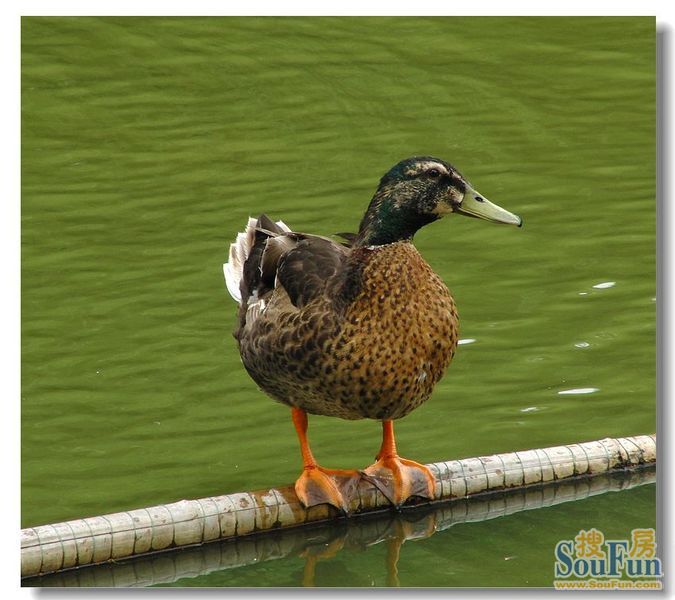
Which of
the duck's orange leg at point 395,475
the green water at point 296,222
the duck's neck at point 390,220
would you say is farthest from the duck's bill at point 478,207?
the green water at point 296,222

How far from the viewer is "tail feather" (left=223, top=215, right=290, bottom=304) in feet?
24.0

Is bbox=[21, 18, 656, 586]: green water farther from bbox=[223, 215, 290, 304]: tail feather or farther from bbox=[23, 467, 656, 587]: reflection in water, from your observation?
bbox=[223, 215, 290, 304]: tail feather

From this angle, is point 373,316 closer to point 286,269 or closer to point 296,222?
point 286,269

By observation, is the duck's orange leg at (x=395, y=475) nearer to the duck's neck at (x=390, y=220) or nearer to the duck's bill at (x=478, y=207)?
the duck's neck at (x=390, y=220)

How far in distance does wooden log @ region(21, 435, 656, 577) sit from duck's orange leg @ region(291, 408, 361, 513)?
0.04 metres

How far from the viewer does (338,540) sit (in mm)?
6703

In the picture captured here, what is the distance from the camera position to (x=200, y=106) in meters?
9.09

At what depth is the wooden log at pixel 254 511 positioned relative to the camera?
625 cm

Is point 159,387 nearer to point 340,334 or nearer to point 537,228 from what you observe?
point 340,334

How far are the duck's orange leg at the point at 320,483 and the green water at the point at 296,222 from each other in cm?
27

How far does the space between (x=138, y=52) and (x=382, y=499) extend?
2730mm

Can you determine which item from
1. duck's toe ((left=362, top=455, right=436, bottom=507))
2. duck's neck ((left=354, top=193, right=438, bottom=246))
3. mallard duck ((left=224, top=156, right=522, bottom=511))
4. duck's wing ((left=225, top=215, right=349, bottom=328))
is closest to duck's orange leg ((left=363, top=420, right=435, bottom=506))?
duck's toe ((left=362, top=455, right=436, bottom=507))

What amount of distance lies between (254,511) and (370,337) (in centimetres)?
83

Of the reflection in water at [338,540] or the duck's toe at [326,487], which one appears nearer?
the reflection in water at [338,540]
